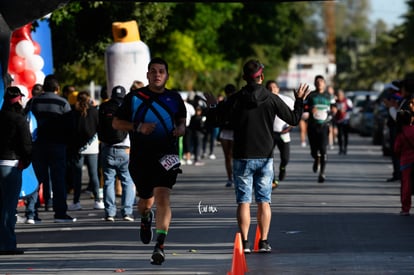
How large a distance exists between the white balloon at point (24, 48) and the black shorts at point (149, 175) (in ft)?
32.5

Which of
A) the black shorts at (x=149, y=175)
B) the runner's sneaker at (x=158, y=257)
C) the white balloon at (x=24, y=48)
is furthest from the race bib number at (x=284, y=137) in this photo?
the runner's sneaker at (x=158, y=257)

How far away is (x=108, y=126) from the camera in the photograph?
1770 centimetres

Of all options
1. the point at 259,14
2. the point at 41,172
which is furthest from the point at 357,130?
the point at 41,172

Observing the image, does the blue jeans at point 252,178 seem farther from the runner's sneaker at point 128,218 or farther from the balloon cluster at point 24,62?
the balloon cluster at point 24,62

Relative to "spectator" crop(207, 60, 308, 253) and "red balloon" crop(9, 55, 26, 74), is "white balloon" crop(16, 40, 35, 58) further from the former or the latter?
"spectator" crop(207, 60, 308, 253)

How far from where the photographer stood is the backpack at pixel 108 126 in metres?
17.6

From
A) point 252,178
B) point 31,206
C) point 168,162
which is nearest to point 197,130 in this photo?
point 31,206

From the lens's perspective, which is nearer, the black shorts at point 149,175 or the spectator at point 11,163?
the black shorts at point 149,175

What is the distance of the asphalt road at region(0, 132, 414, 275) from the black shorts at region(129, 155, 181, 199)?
2.61 ft

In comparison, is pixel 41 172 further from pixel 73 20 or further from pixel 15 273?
pixel 73 20

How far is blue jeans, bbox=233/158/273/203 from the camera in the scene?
1347 centimetres

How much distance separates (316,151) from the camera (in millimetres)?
24297

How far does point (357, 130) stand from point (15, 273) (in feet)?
150

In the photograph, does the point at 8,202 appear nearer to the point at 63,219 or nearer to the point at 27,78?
the point at 63,219
